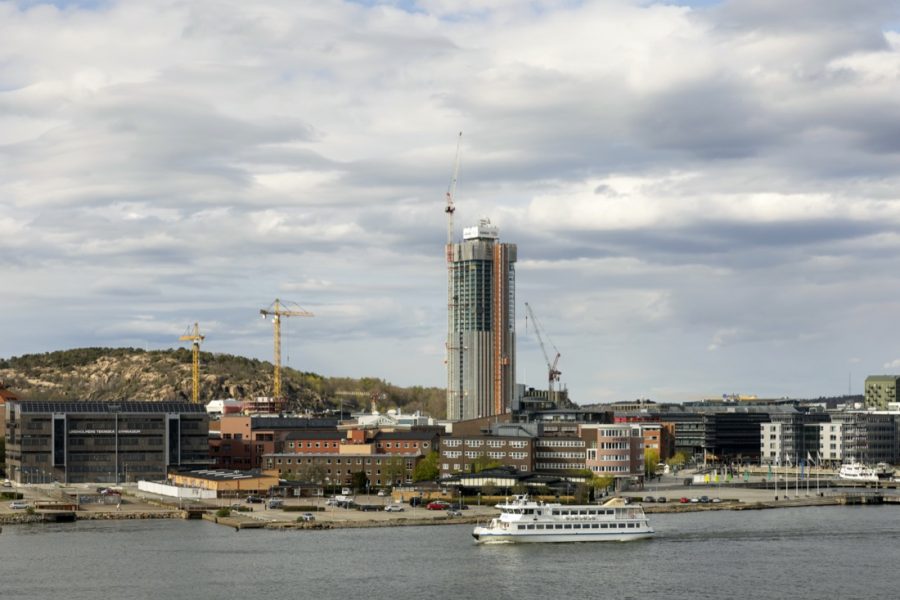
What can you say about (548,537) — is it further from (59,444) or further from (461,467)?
(59,444)

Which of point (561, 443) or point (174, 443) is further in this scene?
point (174, 443)

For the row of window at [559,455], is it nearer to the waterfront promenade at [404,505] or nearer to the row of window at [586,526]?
the waterfront promenade at [404,505]

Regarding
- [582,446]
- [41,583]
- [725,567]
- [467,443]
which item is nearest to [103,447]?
[467,443]

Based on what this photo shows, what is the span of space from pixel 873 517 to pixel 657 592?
5453 centimetres

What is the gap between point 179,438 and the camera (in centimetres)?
16675

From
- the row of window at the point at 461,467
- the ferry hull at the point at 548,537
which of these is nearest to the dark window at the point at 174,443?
the row of window at the point at 461,467

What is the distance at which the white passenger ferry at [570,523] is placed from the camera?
10925 cm

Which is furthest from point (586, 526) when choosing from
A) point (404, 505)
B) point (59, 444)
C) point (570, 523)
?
point (59, 444)

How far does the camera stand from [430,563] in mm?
94438

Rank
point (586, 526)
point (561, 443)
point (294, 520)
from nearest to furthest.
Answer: point (586, 526) → point (294, 520) → point (561, 443)

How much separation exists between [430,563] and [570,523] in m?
19.6

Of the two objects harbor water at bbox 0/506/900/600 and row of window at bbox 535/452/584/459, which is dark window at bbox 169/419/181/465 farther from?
harbor water at bbox 0/506/900/600

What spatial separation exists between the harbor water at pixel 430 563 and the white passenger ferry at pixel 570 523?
4.86 ft

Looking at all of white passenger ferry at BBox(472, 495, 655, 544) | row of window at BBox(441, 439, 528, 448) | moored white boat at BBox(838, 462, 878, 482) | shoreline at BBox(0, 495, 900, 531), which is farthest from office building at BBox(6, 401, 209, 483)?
moored white boat at BBox(838, 462, 878, 482)
